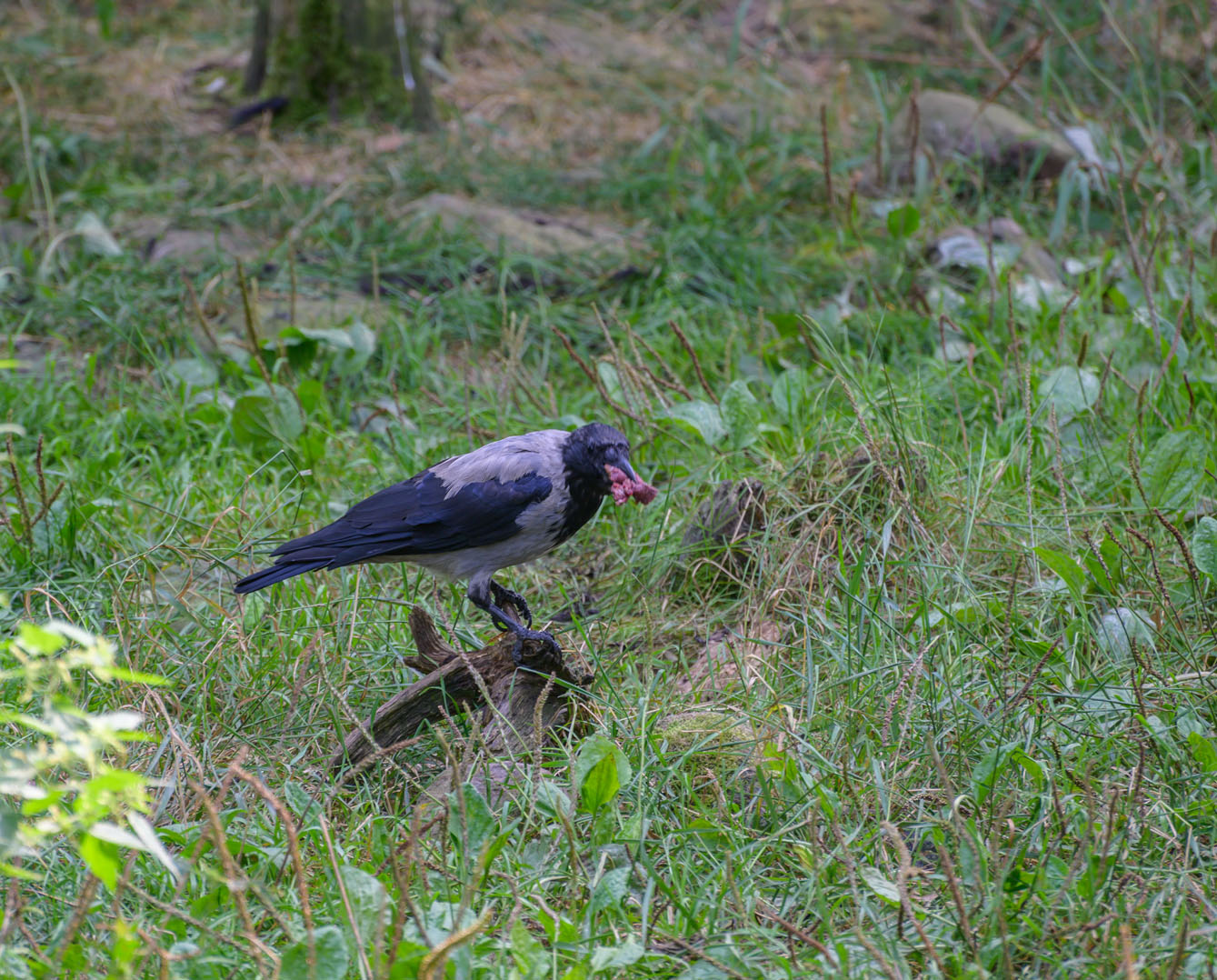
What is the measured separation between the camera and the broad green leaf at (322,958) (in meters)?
1.98

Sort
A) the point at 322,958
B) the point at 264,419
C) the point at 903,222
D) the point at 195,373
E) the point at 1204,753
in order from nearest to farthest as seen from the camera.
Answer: the point at 322,958, the point at 1204,753, the point at 264,419, the point at 195,373, the point at 903,222

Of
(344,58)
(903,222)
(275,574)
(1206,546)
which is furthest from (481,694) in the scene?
(344,58)

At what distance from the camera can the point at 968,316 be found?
5.09 m

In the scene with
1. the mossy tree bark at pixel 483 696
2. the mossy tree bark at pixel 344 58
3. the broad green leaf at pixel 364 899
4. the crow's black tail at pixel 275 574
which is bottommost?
the mossy tree bark at pixel 483 696

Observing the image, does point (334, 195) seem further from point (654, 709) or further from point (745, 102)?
point (654, 709)

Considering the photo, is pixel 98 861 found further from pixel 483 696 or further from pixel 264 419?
pixel 264 419

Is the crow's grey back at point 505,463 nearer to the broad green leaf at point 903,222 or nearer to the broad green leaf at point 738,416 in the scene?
the broad green leaf at point 738,416

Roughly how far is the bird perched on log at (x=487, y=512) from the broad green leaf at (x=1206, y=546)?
1520mm

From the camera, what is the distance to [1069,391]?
4137 millimetres

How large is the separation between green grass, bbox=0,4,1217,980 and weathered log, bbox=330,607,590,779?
0.26 feet

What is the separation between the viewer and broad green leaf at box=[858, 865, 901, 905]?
229 cm

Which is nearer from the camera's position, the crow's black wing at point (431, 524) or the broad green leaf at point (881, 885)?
the broad green leaf at point (881, 885)

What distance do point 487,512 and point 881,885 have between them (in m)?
1.53

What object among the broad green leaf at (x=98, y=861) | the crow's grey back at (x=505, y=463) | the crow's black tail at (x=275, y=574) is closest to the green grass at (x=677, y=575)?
the broad green leaf at (x=98, y=861)
